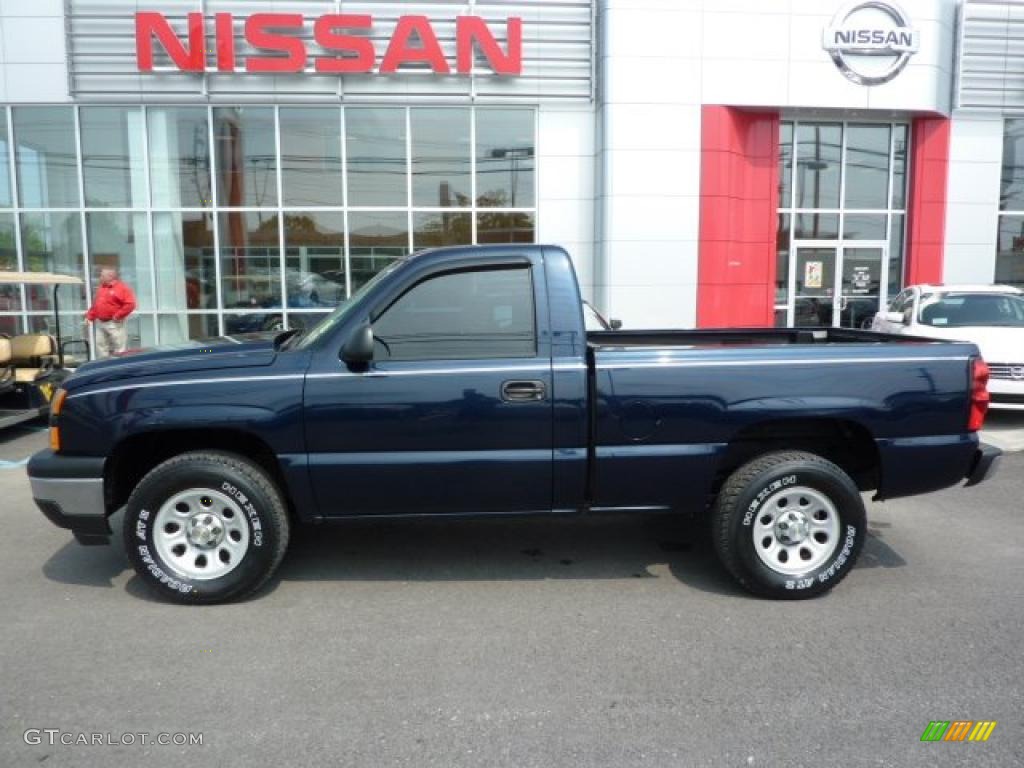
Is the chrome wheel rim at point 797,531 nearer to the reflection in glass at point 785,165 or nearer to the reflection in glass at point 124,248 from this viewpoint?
the reflection in glass at point 785,165

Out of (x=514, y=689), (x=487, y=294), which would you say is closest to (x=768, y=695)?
(x=514, y=689)

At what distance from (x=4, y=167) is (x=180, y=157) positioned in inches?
127

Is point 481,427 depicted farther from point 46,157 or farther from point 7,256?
point 7,256

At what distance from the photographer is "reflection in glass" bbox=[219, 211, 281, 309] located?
14.0m

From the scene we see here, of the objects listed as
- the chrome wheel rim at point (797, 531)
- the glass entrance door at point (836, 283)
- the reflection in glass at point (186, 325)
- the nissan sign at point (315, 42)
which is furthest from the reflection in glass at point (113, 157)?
A: the chrome wheel rim at point (797, 531)

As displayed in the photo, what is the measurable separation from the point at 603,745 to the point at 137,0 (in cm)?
1471

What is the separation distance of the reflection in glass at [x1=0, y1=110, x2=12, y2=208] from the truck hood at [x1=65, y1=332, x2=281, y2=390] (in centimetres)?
1220

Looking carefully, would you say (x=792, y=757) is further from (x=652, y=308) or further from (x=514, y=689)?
(x=652, y=308)

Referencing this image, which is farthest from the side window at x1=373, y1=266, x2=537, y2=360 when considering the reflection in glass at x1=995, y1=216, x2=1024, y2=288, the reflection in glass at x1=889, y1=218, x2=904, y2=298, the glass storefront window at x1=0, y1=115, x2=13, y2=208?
the reflection in glass at x1=995, y1=216, x2=1024, y2=288

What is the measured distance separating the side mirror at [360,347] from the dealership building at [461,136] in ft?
33.6

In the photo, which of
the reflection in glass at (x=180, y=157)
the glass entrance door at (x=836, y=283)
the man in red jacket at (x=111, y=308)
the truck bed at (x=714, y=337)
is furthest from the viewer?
the glass entrance door at (x=836, y=283)

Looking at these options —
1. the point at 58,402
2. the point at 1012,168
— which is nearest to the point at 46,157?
the point at 58,402

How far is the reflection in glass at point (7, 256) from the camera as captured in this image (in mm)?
13977

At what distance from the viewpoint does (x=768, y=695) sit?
3.22m
